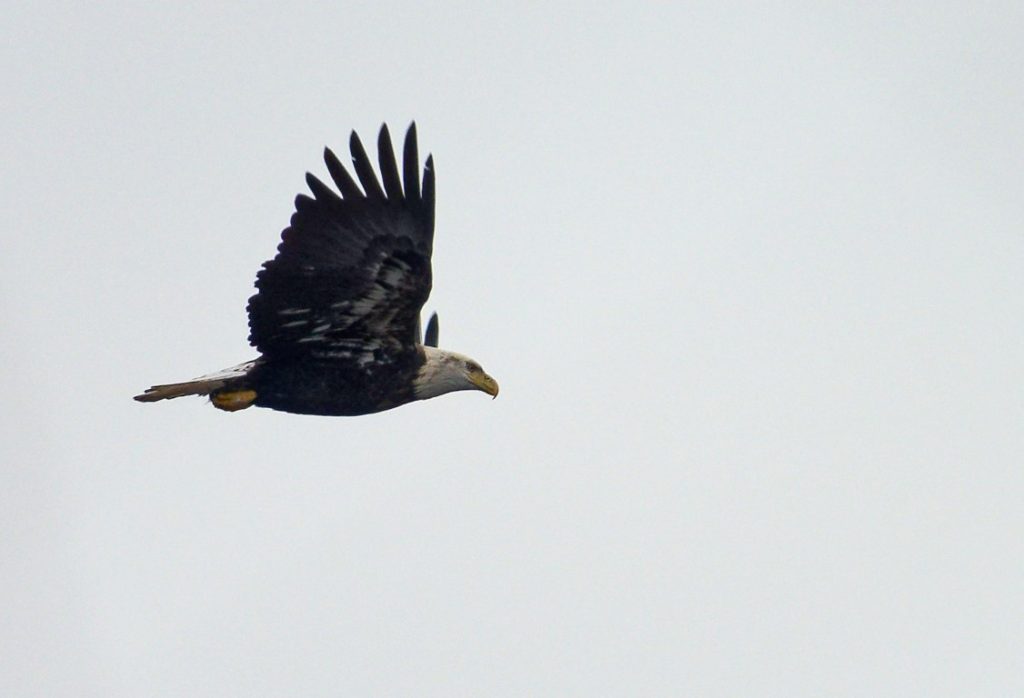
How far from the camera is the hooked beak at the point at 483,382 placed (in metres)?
17.5

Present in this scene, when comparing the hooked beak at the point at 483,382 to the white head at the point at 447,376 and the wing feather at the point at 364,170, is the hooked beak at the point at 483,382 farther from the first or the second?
the wing feather at the point at 364,170

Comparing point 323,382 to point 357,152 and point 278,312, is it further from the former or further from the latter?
point 357,152

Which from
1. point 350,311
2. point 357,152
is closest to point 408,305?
point 350,311

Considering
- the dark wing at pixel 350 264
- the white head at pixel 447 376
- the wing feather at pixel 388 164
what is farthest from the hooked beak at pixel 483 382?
the wing feather at pixel 388 164

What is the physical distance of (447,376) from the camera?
17203 millimetres

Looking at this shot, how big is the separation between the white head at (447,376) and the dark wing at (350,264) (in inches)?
37.4

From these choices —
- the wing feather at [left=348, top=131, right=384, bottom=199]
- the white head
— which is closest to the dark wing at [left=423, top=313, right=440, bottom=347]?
the white head

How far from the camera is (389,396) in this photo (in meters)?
16.6

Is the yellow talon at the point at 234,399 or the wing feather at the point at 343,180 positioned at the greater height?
the wing feather at the point at 343,180

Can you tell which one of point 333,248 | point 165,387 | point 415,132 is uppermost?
point 415,132

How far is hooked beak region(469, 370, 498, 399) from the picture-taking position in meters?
17.5

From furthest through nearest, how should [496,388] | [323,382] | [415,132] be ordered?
[496,388] < [323,382] < [415,132]

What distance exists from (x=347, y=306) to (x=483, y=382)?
2218 mm

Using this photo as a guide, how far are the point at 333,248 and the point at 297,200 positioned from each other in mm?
528
